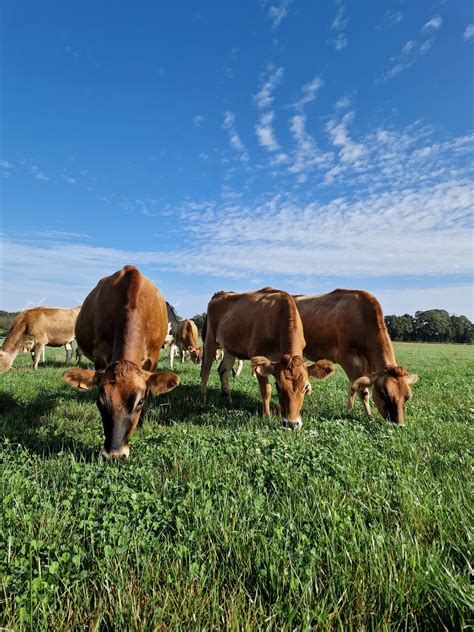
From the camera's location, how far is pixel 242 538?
246 centimetres

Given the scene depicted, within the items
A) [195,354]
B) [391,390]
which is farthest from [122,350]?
[195,354]

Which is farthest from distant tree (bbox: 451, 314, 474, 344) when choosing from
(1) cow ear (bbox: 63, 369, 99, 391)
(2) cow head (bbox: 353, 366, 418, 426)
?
(1) cow ear (bbox: 63, 369, 99, 391)

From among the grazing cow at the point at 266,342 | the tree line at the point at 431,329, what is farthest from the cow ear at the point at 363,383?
the tree line at the point at 431,329

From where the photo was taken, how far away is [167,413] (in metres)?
7.54

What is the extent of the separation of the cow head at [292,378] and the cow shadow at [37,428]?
9.97 feet

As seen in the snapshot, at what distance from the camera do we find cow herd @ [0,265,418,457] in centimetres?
492

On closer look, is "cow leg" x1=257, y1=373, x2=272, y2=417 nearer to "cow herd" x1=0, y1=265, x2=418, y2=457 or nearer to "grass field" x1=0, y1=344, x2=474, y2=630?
"cow herd" x1=0, y1=265, x2=418, y2=457

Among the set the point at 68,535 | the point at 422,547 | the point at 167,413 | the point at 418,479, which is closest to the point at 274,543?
the point at 422,547

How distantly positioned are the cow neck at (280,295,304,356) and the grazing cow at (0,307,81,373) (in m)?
9.68

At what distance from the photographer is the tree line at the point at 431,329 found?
400ft

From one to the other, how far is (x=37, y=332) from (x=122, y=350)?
43.2 ft

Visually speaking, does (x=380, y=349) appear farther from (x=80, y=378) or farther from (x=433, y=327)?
(x=433, y=327)

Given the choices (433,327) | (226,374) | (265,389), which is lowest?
(265,389)

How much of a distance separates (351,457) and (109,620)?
2.87 m
